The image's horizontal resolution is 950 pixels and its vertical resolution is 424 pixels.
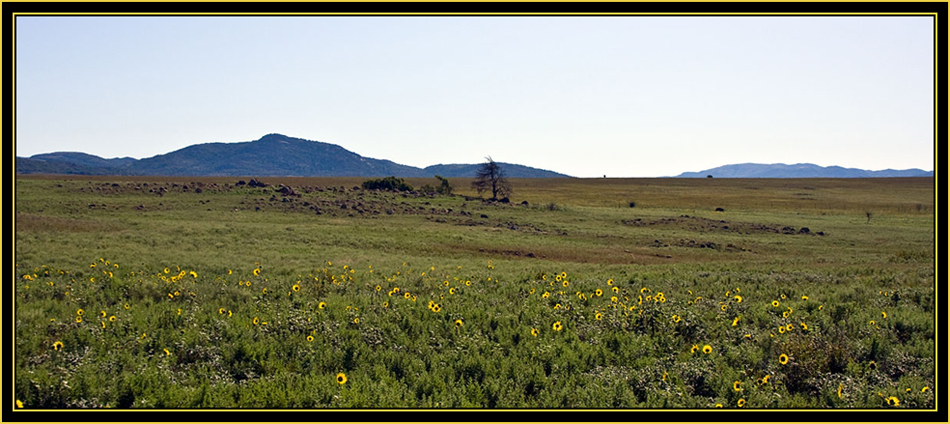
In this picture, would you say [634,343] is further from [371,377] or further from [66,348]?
[66,348]

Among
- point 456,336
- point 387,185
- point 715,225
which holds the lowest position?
point 456,336

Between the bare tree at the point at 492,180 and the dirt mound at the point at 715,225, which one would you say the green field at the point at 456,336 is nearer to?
the dirt mound at the point at 715,225

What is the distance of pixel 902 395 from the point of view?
5.77 m

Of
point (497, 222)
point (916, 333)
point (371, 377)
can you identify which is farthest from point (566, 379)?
point (497, 222)

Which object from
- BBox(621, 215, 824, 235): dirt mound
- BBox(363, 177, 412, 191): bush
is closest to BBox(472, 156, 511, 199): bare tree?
BBox(363, 177, 412, 191): bush

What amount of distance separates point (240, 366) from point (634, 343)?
18.1 ft

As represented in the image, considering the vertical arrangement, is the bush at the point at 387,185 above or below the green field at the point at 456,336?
above

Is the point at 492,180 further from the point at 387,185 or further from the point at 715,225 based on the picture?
the point at 715,225

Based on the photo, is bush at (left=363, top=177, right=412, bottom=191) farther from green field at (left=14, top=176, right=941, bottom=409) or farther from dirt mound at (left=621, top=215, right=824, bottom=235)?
green field at (left=14, top=176, right=941, bottom=409)

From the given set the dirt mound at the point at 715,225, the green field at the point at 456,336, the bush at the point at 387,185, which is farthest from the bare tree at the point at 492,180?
the green field at the point at 456,336

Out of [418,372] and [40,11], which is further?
[418,372]

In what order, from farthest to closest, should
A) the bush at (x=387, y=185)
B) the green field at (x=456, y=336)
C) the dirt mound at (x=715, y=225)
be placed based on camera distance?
the bush at (x=387, y=185)
the dirt mound at (x=715, y=225)
the green field at (x=456, y=336)

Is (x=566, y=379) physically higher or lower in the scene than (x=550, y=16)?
lower

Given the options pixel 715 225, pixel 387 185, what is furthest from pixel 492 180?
pixel 715 225
